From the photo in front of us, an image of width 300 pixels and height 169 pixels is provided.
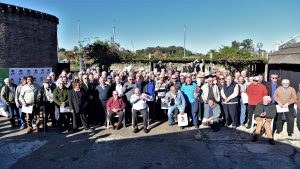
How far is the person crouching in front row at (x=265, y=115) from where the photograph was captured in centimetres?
701

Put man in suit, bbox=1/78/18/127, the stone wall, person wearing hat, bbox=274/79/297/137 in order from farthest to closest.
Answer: the stone wall, man in suit, bbox=1/78/18/127, person wearing hat, bbox=274/79/297/137

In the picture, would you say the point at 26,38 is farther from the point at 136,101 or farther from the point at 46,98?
the point at 136,101

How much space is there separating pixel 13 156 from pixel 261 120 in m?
6.38

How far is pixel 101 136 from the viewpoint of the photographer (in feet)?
25.5

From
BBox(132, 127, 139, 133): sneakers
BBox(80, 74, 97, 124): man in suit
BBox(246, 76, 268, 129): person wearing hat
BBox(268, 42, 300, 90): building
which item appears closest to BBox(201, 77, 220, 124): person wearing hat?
BBox(246, 76, 268, 129): person wearing hat

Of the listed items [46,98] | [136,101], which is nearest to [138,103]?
[136,101]

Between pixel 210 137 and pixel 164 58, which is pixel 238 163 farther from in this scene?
pixel 164 58

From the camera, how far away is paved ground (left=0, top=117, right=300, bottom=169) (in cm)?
575

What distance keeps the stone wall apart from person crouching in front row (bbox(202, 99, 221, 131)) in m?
13.9

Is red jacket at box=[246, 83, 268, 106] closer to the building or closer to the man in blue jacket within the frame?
the man in blue jacket

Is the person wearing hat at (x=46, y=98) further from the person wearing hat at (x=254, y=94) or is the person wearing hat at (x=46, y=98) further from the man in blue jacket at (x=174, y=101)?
the person wearing hat at (x=254, y=94)

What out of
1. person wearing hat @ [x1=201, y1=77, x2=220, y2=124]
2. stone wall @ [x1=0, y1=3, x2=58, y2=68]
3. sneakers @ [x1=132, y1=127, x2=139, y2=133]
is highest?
stone wall @ [x1=0, y1=3, x2=58, y2=68]

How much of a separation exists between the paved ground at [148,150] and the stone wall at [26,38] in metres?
10.6

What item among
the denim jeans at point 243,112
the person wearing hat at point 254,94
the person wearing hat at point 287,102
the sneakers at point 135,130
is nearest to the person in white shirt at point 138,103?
the sneakers at point 135,130
